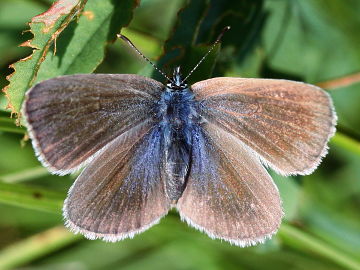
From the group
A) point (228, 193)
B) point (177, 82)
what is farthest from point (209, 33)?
point (228, 193)

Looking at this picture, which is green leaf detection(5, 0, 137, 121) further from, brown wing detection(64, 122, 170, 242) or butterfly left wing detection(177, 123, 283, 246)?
butterfly left wing detection(177, 123, 283, 246)

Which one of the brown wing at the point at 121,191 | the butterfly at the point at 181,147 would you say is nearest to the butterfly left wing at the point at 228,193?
the butterfly at the point at 181,147

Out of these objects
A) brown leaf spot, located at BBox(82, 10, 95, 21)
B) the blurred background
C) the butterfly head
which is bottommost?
the blurred background

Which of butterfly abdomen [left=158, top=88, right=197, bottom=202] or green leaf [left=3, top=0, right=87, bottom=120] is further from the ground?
green leaf [left=3, top=0, right=87, bottom=120]

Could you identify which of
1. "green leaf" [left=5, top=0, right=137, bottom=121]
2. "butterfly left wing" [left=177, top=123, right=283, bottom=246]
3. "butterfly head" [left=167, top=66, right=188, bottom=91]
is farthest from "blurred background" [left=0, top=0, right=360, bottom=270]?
"butterfly left wing" [left=177, top=123, right=283, bottom=246]

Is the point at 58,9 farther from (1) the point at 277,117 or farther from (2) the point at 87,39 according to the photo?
(1) the point at 277,117
